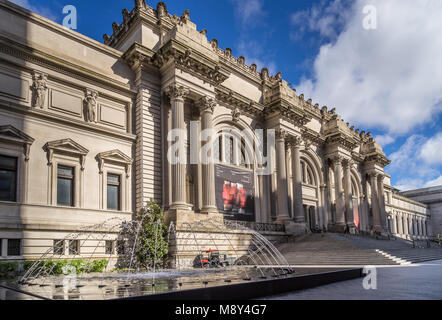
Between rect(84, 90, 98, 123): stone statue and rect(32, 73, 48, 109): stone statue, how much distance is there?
2.36m

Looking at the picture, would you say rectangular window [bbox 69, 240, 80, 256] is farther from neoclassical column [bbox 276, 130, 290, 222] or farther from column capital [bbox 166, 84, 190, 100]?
neoclassical column [bbox 276, 130, 290, 222]

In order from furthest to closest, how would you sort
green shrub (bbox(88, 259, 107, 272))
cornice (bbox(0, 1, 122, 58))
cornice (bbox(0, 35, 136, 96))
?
cornice (bbox(0, 1, 122, 58)) < cornice (bbox(0, 35, 136, 96)) < green shrub (bbox(88, 259, 107, 272))

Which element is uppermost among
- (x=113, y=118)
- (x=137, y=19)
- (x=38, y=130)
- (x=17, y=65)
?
(x=137, y=19)

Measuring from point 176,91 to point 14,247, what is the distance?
1227 centimetres

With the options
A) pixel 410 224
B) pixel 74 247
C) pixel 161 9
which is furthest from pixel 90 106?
pixel 410 224

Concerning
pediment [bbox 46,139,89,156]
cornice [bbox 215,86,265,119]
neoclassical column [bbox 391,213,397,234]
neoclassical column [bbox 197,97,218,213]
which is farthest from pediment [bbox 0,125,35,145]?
neoclassical column [bbox 391,213,397,234]

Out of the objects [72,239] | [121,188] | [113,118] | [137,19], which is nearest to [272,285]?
[72,239]

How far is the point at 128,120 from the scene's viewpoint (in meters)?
23.0

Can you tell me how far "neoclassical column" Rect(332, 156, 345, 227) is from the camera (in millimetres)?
40219

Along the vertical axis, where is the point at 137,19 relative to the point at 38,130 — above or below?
above

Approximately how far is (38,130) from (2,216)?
4.55 meters

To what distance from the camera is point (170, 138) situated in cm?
2319
